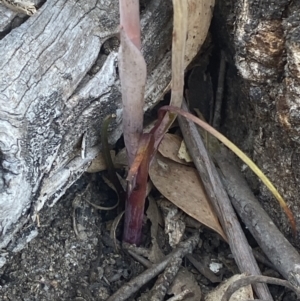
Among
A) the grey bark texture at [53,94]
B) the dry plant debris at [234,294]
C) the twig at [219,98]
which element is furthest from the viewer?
the twig at [219,98]

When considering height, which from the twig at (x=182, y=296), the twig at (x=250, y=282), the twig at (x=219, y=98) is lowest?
the twig at (x=182, y=296)

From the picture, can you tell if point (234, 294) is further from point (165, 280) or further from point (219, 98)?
point (219, 98)

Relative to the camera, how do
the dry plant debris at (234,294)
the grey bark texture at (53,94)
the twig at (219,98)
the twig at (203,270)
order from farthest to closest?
the twig at (219,98) → the twig at (203,270) → the dry plant debris at (234,294) → the grey bark texture at (53,94)

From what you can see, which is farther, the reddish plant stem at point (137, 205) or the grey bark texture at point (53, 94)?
the reddish plant stem at point (137, 205)

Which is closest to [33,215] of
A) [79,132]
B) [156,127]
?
[79,132]

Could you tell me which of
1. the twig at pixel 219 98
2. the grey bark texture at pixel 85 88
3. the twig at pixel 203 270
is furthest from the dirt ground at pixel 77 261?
the twig at pixel 219 98

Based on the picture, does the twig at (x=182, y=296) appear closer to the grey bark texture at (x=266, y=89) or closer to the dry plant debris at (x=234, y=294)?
the dry plant debris at (x=234, y=294)

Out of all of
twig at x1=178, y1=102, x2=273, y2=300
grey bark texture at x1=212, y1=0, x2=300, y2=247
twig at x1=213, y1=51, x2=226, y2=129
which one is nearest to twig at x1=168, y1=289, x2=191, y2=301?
twig at x1=178, y1=102, x2=273, y2=300
